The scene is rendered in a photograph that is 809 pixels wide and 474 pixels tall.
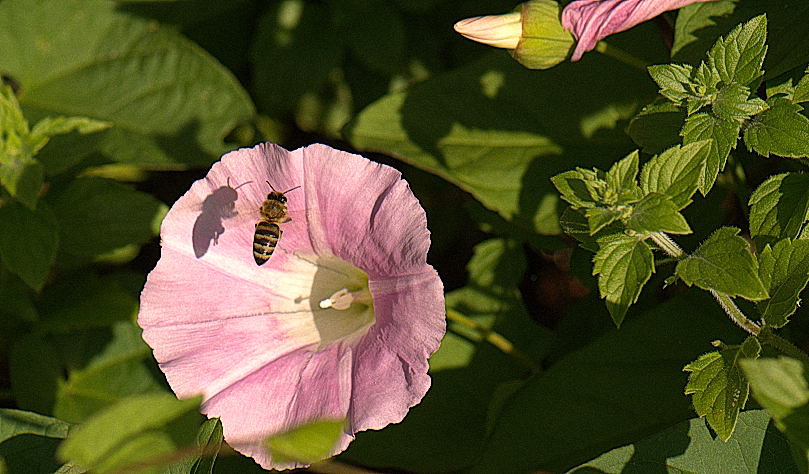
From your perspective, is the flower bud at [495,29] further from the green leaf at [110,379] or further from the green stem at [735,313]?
the green leaf at [110,379]

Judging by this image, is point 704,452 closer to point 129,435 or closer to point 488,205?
point 488,205

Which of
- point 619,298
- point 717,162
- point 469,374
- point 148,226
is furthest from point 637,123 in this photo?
point 148,226

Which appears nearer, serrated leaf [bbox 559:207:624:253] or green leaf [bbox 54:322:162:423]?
serrated leaf [bbox 559:207:624:253]

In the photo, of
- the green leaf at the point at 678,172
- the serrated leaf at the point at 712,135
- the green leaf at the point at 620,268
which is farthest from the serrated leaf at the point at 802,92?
the green leaf at the point at 620,268

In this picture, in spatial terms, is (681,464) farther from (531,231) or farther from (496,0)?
(496,0)

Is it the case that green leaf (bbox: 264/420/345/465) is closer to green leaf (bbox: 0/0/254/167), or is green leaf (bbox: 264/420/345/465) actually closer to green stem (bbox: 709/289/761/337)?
green stem (bbox: 709/289/761/337)

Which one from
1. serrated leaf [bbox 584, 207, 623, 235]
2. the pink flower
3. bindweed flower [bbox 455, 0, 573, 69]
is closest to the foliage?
serrated leaf [bbox 584, 207, 623, 235]
